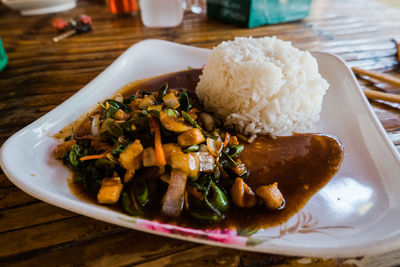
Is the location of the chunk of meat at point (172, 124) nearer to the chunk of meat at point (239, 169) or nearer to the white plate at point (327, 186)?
the chunk of meat at point (239, 169)

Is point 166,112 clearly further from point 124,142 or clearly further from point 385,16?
point 385,16

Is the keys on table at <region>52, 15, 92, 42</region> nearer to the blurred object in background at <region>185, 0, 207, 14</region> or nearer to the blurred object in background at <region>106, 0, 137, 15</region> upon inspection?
the blurred object in background at <region>106, 0, 137, 15</region>

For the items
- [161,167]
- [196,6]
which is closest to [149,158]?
[161,167]

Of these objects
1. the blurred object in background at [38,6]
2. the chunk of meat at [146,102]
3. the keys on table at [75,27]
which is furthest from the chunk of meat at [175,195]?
the blurred object in background at [38,6]

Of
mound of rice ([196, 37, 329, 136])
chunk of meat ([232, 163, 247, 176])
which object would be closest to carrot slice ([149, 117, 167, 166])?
chunk of meat ([232, 163, 247, 176])

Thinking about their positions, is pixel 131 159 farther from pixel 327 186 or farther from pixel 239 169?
pixel 327 186
